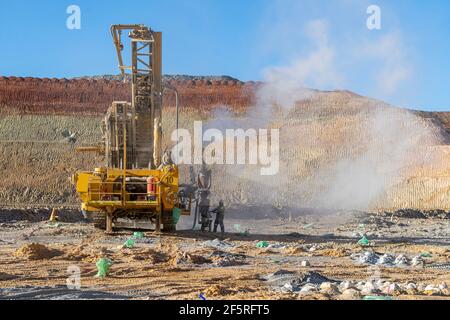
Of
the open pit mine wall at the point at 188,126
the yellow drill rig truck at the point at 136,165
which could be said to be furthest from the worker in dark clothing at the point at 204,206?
the open pit mine wall at the point at 188,126

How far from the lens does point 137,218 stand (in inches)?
703

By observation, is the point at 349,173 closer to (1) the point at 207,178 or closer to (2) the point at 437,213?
(2) the point at 437,213

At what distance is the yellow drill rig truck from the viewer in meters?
17.3

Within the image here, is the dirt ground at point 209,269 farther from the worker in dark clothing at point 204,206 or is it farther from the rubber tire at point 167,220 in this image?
the worker in dark clothing at point 204,206

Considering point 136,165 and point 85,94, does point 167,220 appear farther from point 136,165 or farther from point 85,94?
point 85,94

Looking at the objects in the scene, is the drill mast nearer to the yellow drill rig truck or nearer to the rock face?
the yellow drill rig truck

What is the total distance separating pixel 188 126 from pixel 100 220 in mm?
39978

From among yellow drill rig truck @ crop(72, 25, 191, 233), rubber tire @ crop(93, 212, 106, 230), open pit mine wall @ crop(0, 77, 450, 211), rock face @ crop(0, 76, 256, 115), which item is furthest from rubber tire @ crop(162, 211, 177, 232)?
rock face @ crop(0, 76, 256, 115)

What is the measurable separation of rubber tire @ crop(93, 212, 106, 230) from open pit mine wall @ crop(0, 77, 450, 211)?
1785cm

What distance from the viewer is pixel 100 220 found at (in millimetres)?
18406

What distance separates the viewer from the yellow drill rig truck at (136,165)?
1730 centimetres

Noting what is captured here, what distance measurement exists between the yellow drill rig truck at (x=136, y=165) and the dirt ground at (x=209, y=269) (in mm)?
601

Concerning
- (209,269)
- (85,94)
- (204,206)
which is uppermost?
(85,94)

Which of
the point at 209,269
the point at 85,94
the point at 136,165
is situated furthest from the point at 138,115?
the point at 85,94
